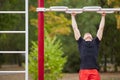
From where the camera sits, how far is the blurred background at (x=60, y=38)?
477 inches

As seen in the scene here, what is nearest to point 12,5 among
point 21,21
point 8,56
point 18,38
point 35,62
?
point 21,21

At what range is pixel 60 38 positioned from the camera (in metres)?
18.9

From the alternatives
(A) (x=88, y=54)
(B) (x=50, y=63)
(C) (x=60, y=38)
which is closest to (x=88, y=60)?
(A) (x=88, y=54)

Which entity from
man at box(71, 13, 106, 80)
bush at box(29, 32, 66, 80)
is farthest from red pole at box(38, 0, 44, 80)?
bush at box(29, 32, 66, 80)

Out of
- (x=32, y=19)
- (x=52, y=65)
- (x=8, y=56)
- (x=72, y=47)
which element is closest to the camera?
(x=52, y=65)

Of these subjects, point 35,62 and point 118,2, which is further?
point 118,2

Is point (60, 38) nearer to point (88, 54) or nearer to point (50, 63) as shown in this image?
point (50, 63)

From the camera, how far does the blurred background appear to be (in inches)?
477

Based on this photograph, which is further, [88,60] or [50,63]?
[50,63]

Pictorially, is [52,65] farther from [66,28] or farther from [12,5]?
[12,5]

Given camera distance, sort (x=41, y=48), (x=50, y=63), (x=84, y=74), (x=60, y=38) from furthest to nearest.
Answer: (x=60, y=38)
(x=50, y=63)
(x=41, y=48)
(x=84, y=74)

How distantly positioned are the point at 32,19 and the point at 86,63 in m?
11.3

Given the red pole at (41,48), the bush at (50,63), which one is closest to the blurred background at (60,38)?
the bush at (50,63)

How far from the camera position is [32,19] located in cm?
1764
